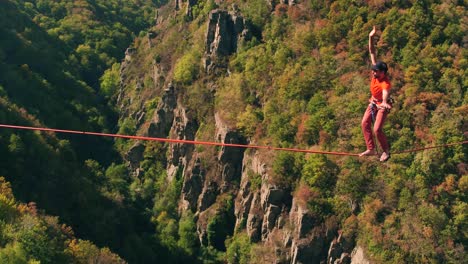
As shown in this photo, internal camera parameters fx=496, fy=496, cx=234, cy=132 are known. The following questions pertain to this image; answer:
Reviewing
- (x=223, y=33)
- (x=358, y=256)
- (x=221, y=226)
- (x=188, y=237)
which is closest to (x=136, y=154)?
(x=188, y=237)

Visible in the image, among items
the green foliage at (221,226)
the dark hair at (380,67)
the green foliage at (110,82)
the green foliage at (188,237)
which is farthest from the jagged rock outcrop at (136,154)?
the dark hair at (380,67)

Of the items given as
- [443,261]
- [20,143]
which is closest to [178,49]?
[20,143]

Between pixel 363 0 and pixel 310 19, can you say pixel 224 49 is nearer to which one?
pixel 310 19

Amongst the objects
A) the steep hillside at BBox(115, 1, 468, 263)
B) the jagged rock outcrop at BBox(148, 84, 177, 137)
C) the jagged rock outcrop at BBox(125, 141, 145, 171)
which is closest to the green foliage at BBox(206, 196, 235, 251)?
the steep hillside at BBox(115, 1, 468, 263)

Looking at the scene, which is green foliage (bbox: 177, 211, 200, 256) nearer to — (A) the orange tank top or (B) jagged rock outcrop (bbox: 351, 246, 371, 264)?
(B) jagged rock outcrop (bbox: 351, 246, 371, 264)

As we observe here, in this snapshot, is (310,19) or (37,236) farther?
(310,19)

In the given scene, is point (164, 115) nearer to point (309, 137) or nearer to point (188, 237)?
point (188, 237)

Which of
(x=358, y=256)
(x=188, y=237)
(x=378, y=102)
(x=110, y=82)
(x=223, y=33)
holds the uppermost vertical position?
(x=223, y=33)
